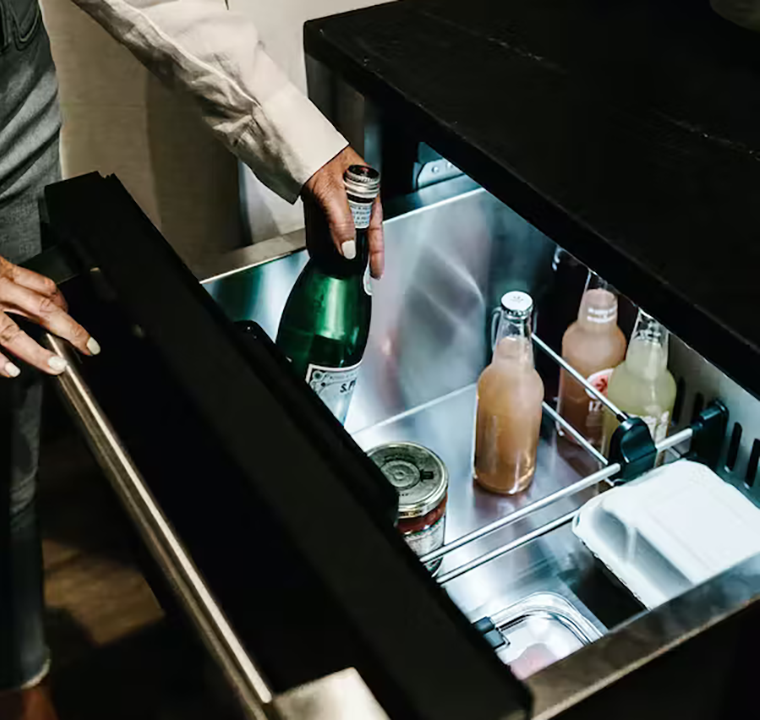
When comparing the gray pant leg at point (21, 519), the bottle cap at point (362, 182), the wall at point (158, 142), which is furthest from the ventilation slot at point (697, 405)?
the gray pant leg at point (21, 519)

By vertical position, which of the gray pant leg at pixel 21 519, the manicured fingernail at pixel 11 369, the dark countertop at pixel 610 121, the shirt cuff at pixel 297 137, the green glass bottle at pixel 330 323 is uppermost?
the dark countertop at pixel 610 121

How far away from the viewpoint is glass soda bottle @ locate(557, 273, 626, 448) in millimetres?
979

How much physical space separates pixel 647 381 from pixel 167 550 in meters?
0.57

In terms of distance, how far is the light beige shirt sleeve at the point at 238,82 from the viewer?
88 centimetres

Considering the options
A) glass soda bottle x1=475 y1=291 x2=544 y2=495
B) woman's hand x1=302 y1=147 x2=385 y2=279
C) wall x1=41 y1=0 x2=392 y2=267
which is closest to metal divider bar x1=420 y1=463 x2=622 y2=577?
glass soda bottle x1=475 y1=291 x2=544 y2=495

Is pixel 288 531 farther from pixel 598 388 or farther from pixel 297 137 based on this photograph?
pixel 598 388

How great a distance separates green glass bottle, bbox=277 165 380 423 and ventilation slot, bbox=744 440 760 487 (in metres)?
0.36

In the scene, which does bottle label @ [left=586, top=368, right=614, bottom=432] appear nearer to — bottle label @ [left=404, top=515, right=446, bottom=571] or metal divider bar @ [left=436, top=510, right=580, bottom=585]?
metal divider bar @ [left=436, top=510, right=580, bottom=585]

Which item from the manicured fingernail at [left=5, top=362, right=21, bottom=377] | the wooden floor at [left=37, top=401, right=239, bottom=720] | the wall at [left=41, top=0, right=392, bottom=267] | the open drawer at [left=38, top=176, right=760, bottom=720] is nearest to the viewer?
the open drawer at [left=38, top=176, right=760, bottom=720]

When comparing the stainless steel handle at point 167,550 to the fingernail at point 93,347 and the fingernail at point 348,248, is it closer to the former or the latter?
the fingernail at point 93,347

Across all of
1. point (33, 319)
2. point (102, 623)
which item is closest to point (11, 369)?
point (33, 319)

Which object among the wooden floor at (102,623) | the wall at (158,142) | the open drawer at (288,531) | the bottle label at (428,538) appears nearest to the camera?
the open drawer at (288,531)

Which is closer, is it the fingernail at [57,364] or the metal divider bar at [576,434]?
the fingernail at [57,364]

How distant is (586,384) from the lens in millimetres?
958
